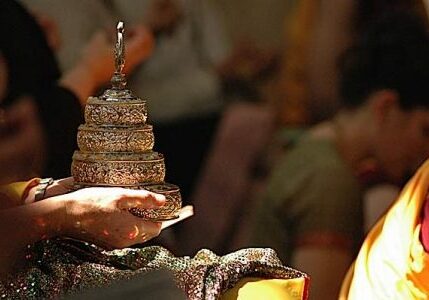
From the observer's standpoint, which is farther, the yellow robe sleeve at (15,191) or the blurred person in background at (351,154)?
the blurred person in background at (351,154)

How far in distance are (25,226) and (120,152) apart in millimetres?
180

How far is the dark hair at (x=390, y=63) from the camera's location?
2.62 metres

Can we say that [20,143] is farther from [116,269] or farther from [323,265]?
[323,265]

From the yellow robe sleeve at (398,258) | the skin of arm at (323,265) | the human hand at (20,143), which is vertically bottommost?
the skin of arm at (323,265)

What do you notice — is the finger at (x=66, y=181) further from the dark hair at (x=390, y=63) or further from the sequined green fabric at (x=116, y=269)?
the dark hair at (x=390, y=63)

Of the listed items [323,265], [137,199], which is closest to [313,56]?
[323,265]

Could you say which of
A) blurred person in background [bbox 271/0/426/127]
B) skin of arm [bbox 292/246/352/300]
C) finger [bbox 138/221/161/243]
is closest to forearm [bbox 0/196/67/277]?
finger [bbox 138/221/161/243]

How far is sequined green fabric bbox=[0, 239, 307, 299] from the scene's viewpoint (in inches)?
61.1

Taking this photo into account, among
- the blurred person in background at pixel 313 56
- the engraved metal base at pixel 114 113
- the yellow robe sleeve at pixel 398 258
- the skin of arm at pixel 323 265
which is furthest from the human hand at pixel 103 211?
the blurred person in background at pixel 313 56

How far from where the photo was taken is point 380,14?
2.65 meters

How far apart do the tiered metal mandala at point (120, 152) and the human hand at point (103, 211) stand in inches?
0.9

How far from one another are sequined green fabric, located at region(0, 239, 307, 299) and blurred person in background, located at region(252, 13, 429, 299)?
79cm

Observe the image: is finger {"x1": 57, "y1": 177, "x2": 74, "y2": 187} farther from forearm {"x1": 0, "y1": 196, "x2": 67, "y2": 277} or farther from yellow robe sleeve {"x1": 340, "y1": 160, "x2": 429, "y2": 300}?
yellow robe sleeve {"x1": 340, "y1": 160, "x2": 429, "y2": 300}

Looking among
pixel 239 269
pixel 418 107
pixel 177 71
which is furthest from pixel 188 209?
pixel 418 107
